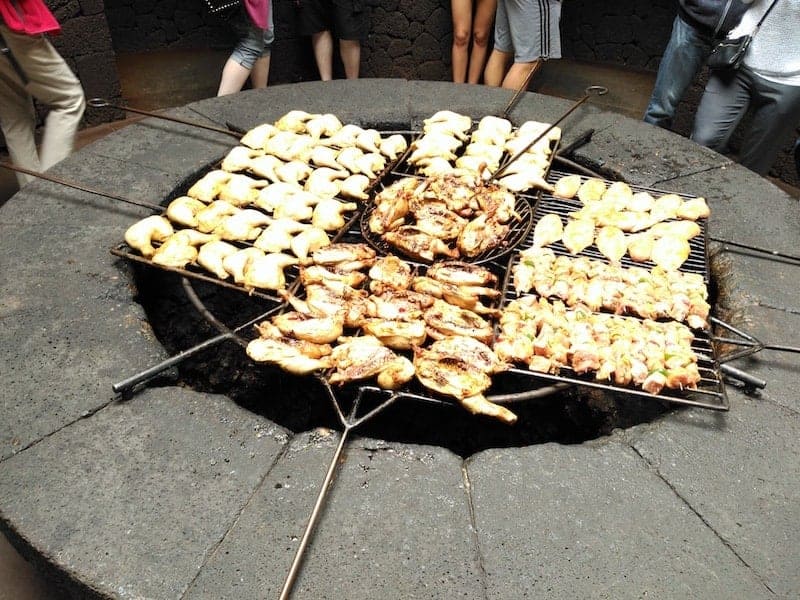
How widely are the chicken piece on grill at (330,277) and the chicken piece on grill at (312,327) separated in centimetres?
26

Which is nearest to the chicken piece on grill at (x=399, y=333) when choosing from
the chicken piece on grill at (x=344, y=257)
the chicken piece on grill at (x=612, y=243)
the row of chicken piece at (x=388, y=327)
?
the row of chicken piece at (x=388, y=327)

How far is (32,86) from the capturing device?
512 cm

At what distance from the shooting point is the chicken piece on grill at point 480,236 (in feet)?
11.7

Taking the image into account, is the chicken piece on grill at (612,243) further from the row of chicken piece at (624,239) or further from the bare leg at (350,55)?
the bare leg at (350,55)

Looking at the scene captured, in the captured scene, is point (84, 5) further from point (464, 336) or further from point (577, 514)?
point (577, 514)

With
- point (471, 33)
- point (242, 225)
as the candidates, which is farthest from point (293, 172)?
point (471, 33)

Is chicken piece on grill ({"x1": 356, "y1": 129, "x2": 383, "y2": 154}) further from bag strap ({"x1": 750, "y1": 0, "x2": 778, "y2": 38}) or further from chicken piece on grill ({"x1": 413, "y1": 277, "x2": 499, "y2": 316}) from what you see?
bag strap ({"x1": 750, "y1": 0, "x2": 778, "y2": 38})

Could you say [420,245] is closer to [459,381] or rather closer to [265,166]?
[459,381]

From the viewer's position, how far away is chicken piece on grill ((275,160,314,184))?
415cm

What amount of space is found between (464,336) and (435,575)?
1.19 meters

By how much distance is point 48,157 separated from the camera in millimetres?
5359

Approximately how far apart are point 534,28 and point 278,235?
4352 millimetres

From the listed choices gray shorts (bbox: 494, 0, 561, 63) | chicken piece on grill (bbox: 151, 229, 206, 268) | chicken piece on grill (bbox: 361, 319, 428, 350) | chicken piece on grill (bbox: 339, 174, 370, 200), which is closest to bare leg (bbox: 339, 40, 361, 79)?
gray shorts (bbox: 494, 0, 561, 63)

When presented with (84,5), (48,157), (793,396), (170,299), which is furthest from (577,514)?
(84,5)
